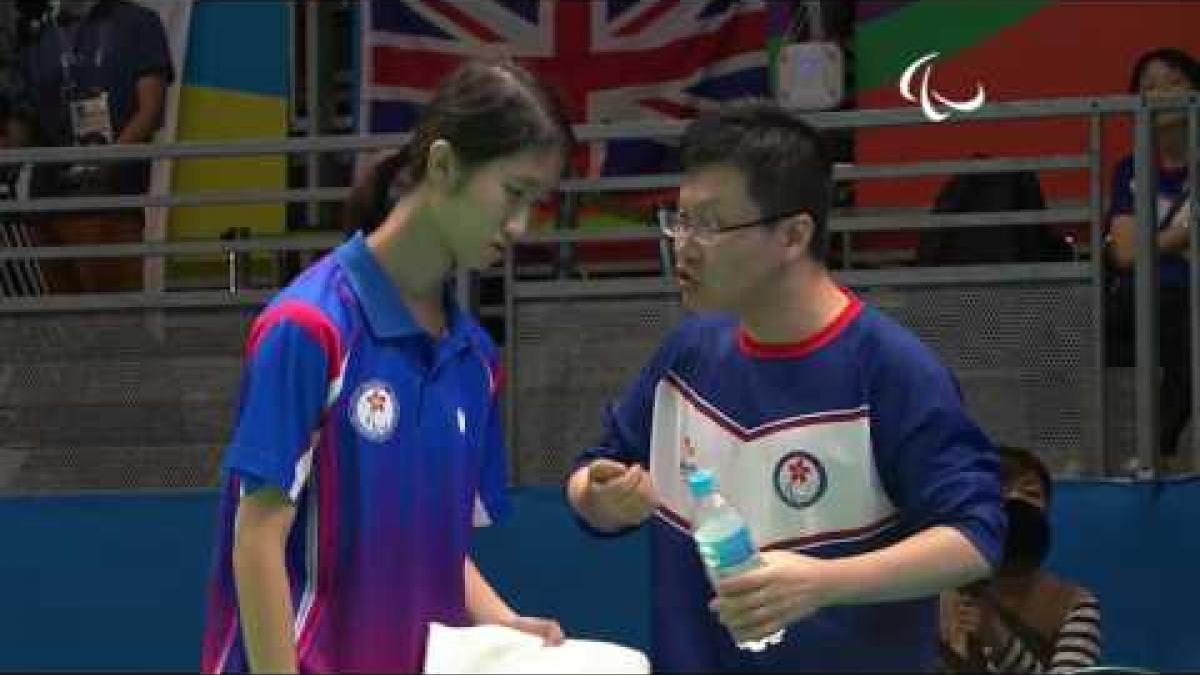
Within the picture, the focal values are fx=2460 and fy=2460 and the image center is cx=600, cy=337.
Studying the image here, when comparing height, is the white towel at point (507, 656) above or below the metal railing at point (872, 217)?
below

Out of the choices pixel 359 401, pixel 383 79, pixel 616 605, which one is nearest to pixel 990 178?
pixel 616 605

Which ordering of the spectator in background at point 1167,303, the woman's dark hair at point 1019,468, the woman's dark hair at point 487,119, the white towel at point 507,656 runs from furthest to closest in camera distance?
the spectator in background at point 1167,303
the woman's dark hair at point 1019,468
the woman's dark hair at point 487,119
the white towel at point 507,656

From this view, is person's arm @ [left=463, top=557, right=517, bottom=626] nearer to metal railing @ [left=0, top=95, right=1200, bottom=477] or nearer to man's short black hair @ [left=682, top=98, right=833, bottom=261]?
man's short black hair @ [left=682, top=98, right=833, bottom=261]

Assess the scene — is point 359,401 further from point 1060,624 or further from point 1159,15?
point 1159,15

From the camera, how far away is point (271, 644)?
3.09m

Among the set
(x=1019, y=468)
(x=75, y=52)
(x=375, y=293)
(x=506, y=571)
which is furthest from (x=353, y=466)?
(x=75, y=52)

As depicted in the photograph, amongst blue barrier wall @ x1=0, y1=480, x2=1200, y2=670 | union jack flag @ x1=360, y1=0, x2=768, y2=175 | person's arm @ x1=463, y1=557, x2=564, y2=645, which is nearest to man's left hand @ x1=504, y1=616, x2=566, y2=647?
person's arm @ x1=463, y1=557, x2=564, y2=645

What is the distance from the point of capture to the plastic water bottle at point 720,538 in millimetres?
3041

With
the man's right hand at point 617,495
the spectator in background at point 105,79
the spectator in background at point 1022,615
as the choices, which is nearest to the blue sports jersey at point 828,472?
the man's right hand at point 617,495

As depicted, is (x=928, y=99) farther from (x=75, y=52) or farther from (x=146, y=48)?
(x=75, y=52)

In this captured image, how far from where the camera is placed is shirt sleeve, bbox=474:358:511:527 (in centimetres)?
359

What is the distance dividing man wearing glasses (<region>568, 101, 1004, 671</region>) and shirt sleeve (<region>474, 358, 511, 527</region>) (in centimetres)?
13

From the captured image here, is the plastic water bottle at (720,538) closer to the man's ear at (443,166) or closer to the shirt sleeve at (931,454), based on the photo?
the shirt sleeve at (931,454)

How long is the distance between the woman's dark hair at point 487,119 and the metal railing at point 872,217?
3.09 meters
